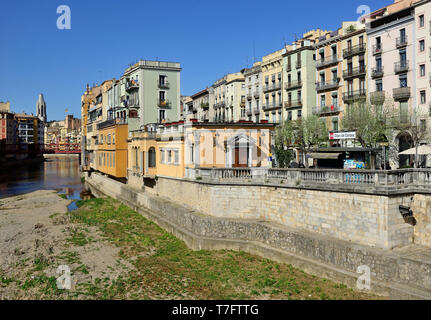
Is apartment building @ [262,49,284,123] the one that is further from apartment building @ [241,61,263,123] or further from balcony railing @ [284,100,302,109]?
balcony railing @ [284,100,302,109]

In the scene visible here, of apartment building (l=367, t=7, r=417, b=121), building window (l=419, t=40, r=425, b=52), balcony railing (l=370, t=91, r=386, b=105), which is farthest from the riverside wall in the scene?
building window (l=419, t=40, r=425, b=52)

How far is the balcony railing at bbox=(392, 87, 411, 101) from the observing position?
3600 cm

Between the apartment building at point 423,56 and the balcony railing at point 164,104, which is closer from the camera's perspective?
the apartment building at point 423,56

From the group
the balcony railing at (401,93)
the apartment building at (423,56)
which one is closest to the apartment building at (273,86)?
the balcony railing at (401,93)

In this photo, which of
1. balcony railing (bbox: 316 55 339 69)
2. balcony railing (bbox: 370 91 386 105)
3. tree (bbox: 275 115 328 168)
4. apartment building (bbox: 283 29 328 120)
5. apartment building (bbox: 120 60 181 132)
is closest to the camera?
balcony railing (bbox: 370 91 386 105)

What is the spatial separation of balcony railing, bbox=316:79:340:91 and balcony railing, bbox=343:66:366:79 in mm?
1567

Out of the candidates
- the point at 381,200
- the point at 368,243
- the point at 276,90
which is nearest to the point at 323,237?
the point at 368,243

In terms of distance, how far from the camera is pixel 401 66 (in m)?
36.8

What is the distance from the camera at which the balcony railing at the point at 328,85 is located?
44897mm

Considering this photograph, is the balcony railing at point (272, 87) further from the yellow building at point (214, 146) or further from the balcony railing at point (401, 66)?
the yellow building at point (214, 146)

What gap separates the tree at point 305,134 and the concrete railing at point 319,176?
62.0 feet

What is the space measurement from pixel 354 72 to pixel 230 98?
2771 centimetres

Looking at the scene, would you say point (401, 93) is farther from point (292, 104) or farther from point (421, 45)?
point (292, 104)
